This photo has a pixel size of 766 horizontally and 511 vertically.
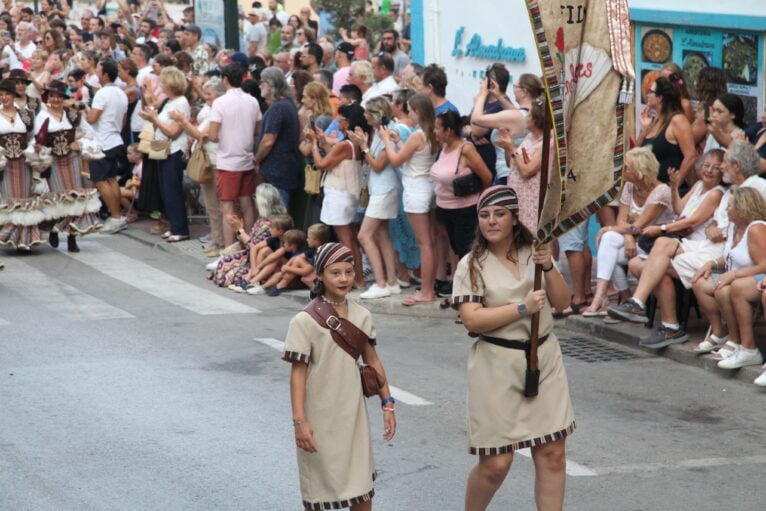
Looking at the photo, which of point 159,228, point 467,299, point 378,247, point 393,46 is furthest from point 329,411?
point 393,46

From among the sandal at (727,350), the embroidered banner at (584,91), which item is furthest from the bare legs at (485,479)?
the sandal at (727,350)

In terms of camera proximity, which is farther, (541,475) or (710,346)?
(710,346)

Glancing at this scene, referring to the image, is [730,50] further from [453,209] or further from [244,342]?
[244,342]

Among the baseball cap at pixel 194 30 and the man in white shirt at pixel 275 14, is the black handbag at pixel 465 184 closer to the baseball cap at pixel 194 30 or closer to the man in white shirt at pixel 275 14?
the baseball cap at pixel 194 30

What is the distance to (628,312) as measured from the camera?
442 inches

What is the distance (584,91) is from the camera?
5.98 metres

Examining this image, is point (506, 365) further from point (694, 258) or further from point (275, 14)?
point (275, 14)

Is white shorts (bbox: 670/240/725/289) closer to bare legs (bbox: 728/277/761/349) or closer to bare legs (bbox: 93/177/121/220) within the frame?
bare legs (bbox: 728/277/761/349)

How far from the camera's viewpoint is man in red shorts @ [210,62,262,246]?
15133mm

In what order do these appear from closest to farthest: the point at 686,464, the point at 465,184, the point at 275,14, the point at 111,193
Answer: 1. the point at 686,464
2. the point at 465,184
3. the point at 111,193
4. the point at 275,14

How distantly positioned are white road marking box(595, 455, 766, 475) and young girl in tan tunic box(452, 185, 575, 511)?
1.53 m

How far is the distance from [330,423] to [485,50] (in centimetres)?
1096

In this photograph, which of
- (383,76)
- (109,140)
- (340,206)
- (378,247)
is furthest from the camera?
(109,140)

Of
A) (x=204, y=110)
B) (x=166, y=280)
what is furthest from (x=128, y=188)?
(x=166, y=280)
